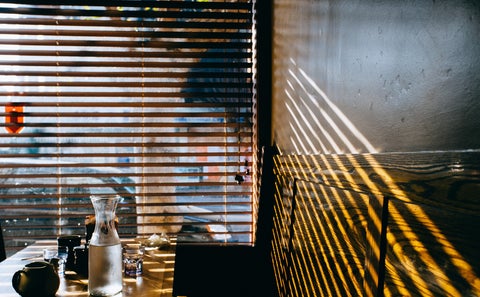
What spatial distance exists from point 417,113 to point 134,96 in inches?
90.9

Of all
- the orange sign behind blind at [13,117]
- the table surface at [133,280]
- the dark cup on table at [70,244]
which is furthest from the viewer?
the orange sign behind blind at [13,117]

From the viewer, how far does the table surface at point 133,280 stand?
5.01ft

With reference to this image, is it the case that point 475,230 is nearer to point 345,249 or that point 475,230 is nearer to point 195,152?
point 345,249

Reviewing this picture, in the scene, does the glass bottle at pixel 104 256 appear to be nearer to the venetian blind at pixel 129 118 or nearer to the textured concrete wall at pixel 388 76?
the textured concrete wall at pixel 388 76

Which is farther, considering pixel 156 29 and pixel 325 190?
pixel 156 29

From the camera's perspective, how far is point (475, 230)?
738 mm

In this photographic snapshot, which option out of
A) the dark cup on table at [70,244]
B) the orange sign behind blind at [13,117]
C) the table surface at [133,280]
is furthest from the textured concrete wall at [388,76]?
the orange sign behind blind at [13,117]

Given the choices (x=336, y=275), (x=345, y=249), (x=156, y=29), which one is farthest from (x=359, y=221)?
(x=156, y=29)

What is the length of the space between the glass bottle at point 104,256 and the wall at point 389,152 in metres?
0.75

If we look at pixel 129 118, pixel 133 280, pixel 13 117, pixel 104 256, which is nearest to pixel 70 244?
pixel 133 280

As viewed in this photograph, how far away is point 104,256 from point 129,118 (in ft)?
5.63

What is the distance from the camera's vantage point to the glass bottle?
4.76 feet

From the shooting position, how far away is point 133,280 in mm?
1678

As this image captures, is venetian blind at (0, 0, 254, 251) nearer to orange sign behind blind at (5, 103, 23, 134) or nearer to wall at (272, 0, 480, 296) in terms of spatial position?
orange sign behind blind at (5, 103, 23, 134)
